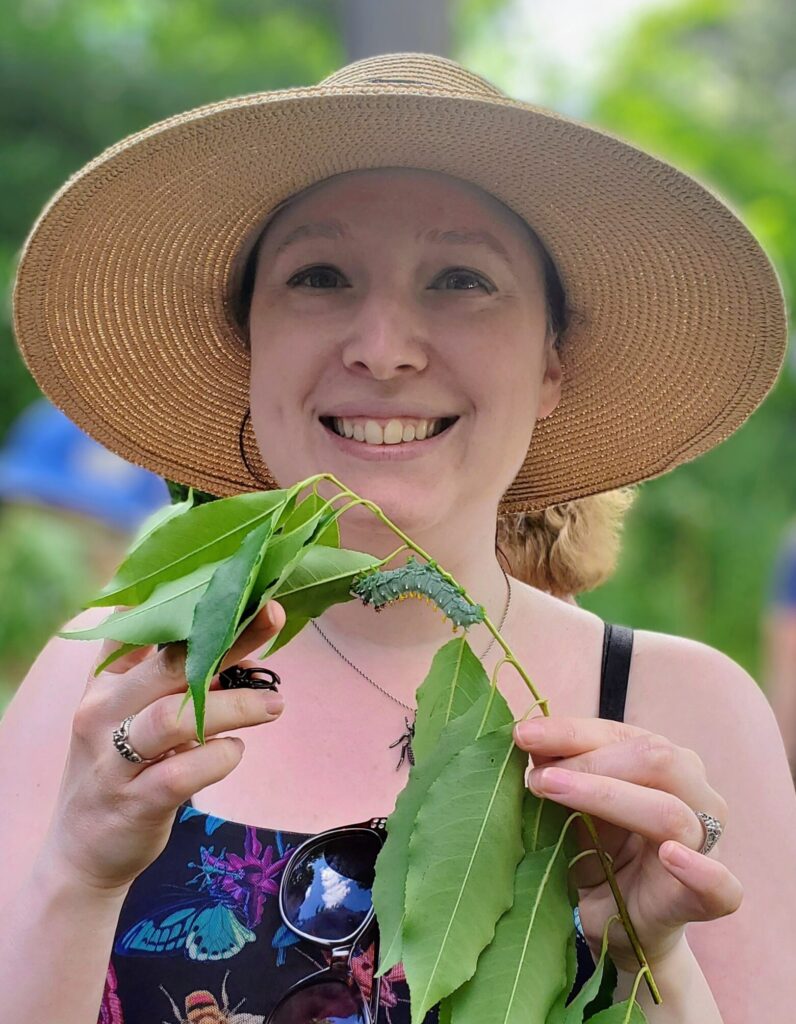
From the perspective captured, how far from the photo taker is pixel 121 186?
2.27m

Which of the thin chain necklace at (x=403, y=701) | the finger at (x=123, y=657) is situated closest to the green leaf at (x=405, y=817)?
the finger at (x=123, y=657)

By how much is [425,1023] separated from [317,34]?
10.1m

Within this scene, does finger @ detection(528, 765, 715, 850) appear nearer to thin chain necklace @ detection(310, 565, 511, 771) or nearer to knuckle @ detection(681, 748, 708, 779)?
knuckle @ detection(681, 748, 708, 779)

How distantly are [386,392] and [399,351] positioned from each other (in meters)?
0.07

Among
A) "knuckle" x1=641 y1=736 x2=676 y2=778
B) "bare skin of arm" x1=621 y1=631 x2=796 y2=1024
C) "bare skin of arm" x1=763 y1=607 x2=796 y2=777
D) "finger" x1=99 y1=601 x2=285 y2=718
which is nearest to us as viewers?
"finger" x1=99 y1=601 x2=285 y2=718

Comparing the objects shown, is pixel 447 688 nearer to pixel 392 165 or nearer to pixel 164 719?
pixel 164 719

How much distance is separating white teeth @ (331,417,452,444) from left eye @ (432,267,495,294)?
0.63 feet

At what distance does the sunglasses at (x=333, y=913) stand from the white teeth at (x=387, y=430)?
53cm

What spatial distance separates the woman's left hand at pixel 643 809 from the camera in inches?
63.2

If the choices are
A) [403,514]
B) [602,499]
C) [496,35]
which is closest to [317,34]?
[496,35]

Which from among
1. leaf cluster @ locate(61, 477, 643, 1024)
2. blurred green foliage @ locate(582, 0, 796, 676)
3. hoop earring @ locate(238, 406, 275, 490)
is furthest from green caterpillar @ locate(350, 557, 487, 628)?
blurred green foliage @ locate(582, 0, 796, 676)

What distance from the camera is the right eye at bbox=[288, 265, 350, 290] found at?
2.20 m

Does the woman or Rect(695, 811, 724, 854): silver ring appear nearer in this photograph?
Rect(695, 811, 724, 854): silver ring

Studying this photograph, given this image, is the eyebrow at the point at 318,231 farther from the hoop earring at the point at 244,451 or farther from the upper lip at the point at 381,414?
the hoop earring at the point at 244,451
